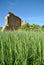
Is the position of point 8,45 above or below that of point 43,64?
above

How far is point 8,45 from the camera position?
2.61 metres

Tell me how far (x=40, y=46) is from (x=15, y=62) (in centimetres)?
52

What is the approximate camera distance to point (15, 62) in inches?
93.8

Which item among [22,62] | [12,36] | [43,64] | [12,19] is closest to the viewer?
[22,62]

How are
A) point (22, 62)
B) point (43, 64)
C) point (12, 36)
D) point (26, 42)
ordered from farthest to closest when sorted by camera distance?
point (12, 36) < point (26, 42) < point (43, 64) < point (22, 62)

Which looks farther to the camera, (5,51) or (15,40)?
(15,40)

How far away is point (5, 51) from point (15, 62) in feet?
0.79

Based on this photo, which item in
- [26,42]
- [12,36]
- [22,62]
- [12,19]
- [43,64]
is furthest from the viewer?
[12,19]

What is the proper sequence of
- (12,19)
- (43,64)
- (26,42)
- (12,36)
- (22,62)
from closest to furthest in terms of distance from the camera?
(22,62), (43,64), (26,42), (12,36), (12,19)

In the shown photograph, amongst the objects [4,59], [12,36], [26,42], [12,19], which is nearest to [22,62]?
[4,59]

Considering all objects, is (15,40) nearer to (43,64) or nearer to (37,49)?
(37,49)

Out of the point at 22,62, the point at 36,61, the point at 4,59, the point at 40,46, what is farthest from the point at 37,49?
the point at 4,59

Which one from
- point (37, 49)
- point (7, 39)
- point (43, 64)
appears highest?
point (7, 39)

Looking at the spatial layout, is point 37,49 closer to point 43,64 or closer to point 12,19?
point 43,64
